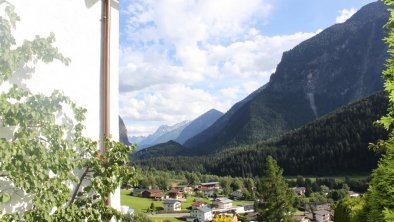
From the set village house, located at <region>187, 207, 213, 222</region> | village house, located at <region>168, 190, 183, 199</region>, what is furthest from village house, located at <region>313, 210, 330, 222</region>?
village house, located at <region>168, 190, 183, 199</region>

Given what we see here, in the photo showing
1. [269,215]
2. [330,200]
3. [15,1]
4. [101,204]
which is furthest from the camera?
[330,200]

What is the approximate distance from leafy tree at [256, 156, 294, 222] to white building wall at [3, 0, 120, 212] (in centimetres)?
3824

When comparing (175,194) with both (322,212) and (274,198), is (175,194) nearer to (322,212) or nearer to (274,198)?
(322,212)

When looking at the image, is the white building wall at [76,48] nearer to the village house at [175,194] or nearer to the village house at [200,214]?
the village house at [200,214]

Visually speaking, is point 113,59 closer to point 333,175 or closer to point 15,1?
point 15,1

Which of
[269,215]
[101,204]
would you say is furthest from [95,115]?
[269,215]

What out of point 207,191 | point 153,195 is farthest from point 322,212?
point 207,191

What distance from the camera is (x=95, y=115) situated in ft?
26.6

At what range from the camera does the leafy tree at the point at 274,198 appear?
1777 inches

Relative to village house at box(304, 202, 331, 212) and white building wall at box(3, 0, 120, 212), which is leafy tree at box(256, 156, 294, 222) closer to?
white building wall at box(3, 0, 120, 212)

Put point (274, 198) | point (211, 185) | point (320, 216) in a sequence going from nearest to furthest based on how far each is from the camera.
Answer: point (274, 198) → point (320, 216) → point (211, 185)

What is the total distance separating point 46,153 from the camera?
629cm

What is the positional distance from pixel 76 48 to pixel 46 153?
2297 mm

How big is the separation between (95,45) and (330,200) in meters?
127
